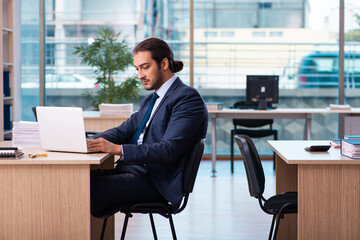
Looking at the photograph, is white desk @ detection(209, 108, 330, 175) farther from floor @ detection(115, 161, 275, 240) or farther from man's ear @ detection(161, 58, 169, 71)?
man's ear @ detection(161, 58, 169, 71)

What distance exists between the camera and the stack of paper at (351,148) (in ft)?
9.07

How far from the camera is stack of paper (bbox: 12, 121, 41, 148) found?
316 centimetres

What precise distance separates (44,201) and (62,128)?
0.37 meters

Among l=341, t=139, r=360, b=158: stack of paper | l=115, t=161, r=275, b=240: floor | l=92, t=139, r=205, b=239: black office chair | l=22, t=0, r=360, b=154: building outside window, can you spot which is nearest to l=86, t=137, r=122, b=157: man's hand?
l=92, t=139, r=205, b=239: black office chair

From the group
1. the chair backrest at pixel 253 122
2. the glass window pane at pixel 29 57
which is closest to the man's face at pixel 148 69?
the chair backrest at pixel 253 122

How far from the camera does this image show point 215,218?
4574mm

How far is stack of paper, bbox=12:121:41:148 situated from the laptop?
A: 0.82 feet

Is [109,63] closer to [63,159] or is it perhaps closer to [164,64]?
[164,64]

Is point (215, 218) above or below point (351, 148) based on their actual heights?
below

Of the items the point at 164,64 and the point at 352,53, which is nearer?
the point at 164,64

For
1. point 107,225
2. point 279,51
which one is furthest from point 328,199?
point 279,51

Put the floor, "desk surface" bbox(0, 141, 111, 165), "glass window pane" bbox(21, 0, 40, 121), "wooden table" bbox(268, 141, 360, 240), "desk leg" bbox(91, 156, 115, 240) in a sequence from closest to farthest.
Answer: "desk surface" bbox(0, 141, 111, 165)
"wooden table" bbox(268, 141, 360, 240)
"desk leg" bbox(91, 156, 115, 240)
the floor
"glass window pane" bbox(21, 0, 40, 121)

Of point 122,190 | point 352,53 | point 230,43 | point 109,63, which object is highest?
point 230,43

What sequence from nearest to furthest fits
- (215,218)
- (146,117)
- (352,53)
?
(146,117) < (215,218) < (352,53)
